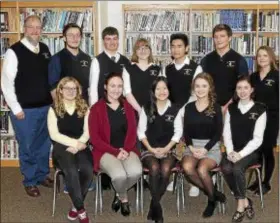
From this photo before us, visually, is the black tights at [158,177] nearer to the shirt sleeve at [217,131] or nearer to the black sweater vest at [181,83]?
the shirt sleeve at [217,131]

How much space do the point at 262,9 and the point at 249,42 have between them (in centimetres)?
48

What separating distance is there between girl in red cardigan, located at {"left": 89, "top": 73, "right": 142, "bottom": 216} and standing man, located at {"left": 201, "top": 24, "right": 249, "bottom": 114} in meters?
0.93

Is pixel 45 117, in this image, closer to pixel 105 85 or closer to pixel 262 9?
pixel 105 85

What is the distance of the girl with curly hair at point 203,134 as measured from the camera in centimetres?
378

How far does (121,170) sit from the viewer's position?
3.71 metres

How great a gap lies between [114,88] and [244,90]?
3.85ft

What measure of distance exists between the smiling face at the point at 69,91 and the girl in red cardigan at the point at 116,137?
0.72 ft

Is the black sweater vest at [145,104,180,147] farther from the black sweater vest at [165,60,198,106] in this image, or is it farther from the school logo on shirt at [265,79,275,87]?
the school logo on shirt at [265,79,275,87]

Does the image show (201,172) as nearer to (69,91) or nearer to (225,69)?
(225,69)

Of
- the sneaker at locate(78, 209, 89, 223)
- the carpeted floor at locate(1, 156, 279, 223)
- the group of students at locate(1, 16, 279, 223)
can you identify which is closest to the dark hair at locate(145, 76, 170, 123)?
the group of students at locate(1, 16, 279, 223)

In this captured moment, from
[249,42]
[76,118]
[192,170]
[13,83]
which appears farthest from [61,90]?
[249,42]

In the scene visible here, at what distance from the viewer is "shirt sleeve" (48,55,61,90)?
4234mm

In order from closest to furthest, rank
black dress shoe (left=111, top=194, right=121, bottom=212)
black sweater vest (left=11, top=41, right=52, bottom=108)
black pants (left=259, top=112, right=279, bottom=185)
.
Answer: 1. black dress shoe (left=111, top=194, right=121, bottom=212)
2. black pants (left=259, top=112, right=279, bottom=185)
3. black sweater vest (left=11, top=41, right=52, bottom=108)

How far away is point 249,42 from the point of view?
19.7ft
